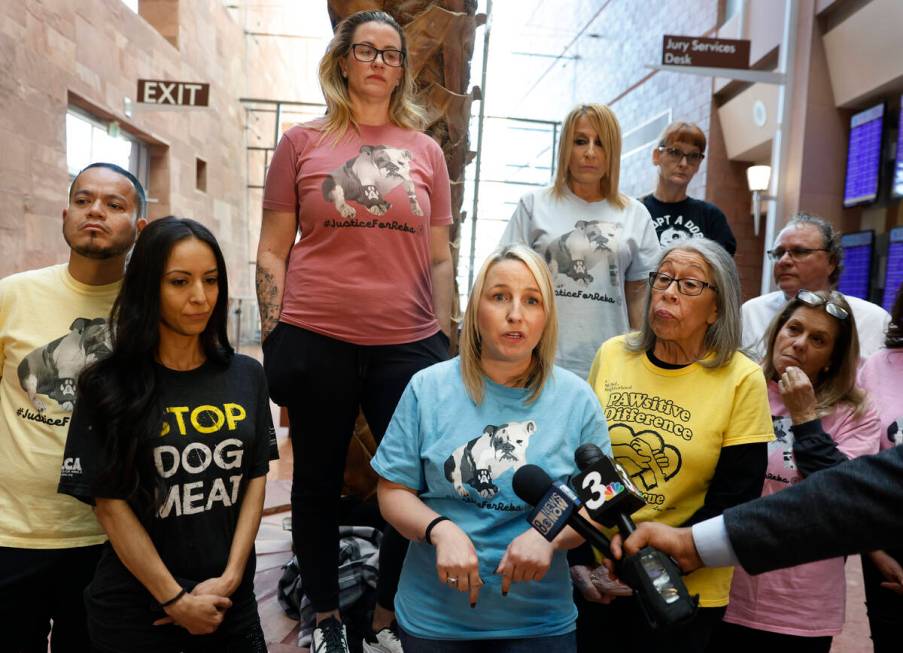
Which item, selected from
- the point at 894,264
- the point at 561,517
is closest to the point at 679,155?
the point at 561,517

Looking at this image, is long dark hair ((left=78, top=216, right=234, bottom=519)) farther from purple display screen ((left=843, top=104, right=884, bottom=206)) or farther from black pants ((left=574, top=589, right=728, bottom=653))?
purple display screen ((left=843, top=104, right=884, bottom=206))

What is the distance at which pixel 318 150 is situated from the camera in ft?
7.48

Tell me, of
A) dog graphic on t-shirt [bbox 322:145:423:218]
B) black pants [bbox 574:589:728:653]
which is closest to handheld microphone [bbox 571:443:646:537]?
black pants [bbox 574:589:728:653]

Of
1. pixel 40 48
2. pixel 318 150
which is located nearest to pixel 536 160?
pixel 40 48

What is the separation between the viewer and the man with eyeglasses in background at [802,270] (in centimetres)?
288

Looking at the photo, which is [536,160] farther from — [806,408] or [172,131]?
[806,408]

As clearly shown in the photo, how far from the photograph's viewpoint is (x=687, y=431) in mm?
1910

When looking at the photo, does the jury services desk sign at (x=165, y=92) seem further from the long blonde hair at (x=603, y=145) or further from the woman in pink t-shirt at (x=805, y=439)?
the woman in pink t-shirt at (x=805, y=439)

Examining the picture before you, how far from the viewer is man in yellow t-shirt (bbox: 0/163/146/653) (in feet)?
6.29

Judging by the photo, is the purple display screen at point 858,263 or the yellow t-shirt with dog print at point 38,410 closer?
the yellow t-shirt with dog print at point 38,410

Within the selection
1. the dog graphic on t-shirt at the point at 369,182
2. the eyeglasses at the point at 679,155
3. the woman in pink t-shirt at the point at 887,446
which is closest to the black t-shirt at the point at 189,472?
the dog graphic on t-shirt at the point at 369,182

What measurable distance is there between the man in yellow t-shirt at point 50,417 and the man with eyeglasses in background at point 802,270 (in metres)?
2.33

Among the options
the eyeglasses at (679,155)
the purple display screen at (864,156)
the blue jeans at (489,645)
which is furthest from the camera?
the purple display screen at (864,156)

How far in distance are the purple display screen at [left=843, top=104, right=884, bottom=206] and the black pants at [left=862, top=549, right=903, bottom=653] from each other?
6.55 m
